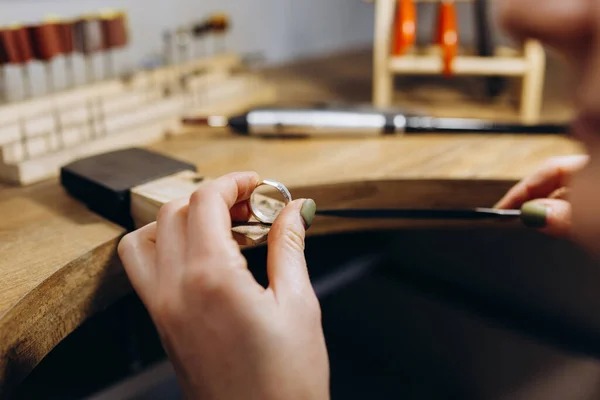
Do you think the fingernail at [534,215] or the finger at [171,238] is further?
the fingernail at [534,215]

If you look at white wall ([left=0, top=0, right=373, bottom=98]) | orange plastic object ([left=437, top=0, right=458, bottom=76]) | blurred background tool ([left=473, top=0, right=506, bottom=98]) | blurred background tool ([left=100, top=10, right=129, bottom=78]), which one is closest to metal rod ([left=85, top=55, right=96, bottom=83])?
white wall ([left=0, top=0, right=373, bottom=98])

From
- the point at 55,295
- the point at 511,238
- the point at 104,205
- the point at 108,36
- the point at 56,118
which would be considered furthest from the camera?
the point at 511,238

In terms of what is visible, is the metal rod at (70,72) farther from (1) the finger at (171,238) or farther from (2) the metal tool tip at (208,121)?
(1) the finger at (171,238)

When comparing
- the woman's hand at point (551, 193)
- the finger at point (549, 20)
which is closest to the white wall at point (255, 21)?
the woman's hand at point (551, 193)

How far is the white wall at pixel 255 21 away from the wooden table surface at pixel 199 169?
45 cm

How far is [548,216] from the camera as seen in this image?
76cm

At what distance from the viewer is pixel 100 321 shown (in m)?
1.31

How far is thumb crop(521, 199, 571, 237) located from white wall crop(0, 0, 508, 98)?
1.16 meters

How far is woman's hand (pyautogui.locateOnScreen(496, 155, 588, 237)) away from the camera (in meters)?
0.77

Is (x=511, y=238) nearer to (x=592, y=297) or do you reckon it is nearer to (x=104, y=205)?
(x=592, y=297)

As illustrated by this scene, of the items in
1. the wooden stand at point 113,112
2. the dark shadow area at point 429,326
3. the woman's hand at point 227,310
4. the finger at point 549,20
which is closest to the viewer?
the finger at point 549,20

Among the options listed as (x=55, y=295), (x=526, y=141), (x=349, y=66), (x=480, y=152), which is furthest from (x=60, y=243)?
(x=349, y=66)

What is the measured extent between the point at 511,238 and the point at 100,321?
1119 mm

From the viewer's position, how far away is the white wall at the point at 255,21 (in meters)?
1.44
